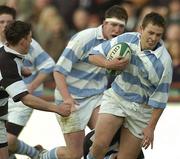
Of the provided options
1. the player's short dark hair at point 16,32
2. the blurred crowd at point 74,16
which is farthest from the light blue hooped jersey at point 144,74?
the blurred crowd at point 74,16

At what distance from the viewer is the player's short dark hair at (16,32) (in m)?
7.64

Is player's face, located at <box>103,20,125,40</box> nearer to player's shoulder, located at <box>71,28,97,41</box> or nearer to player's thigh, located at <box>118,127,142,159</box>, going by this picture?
player's shoulder, located at <box>71,28,97,41</box>

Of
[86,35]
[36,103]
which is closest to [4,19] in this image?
[86,35]

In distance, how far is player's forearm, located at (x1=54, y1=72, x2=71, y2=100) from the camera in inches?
331

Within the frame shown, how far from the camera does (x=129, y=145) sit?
26.5 feet

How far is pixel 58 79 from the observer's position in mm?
8562

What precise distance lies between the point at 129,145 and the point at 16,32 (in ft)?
4.71

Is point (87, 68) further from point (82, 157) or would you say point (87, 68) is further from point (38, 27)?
point (38, 27)

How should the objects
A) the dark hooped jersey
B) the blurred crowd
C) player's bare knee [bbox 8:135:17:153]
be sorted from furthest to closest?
1. the blurred crowd
2. player's bare knee [bbox 8:135:17:153]
3. the dark hooped jersey

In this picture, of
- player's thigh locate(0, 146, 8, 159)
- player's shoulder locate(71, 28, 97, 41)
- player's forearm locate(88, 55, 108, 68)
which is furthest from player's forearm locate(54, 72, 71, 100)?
player's thigh locate(0, 146, 8, 159)

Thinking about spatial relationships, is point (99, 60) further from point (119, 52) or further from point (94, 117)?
point (94, 117)

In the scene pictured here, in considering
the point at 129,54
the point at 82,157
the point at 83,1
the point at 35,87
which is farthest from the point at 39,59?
the point at 83,1

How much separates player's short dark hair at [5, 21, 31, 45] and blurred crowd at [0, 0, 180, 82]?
6500 millimetres

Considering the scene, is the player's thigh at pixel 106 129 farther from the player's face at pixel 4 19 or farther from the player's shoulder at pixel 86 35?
the player's face at pixel 4 19
